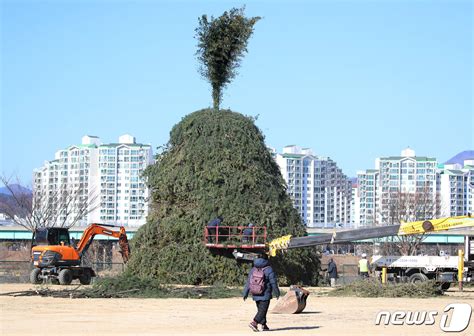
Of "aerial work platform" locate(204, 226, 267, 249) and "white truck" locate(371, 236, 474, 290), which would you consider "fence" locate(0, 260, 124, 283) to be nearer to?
"aerial work platform" locate(204, 226, 267, 249)

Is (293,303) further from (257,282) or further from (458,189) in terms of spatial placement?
(458,189)

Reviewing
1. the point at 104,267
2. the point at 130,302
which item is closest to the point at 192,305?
the point at 130,302

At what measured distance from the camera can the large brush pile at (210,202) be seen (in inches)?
1455

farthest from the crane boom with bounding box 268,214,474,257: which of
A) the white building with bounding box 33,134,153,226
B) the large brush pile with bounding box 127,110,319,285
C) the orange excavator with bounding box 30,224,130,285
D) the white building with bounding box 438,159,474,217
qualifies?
the white building with bounding box 438,159,474,217

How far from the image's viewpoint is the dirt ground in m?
21.1

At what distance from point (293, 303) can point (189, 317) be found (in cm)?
275

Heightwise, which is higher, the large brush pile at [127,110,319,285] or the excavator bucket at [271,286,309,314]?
the large brush pile at [127,110,319,285]

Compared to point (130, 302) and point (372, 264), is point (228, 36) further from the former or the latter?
point (130, 302)

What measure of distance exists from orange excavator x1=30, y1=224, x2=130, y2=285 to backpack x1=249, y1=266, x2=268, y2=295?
1968 cm

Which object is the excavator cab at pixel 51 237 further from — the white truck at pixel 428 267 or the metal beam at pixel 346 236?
the white truck at pixel 428 267

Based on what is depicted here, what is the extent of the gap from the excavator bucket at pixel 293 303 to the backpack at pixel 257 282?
13.4ft

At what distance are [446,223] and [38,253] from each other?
17.0m

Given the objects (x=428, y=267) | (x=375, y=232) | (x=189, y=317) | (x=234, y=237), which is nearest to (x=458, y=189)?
(x=428, y=267)

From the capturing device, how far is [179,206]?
3856cm
